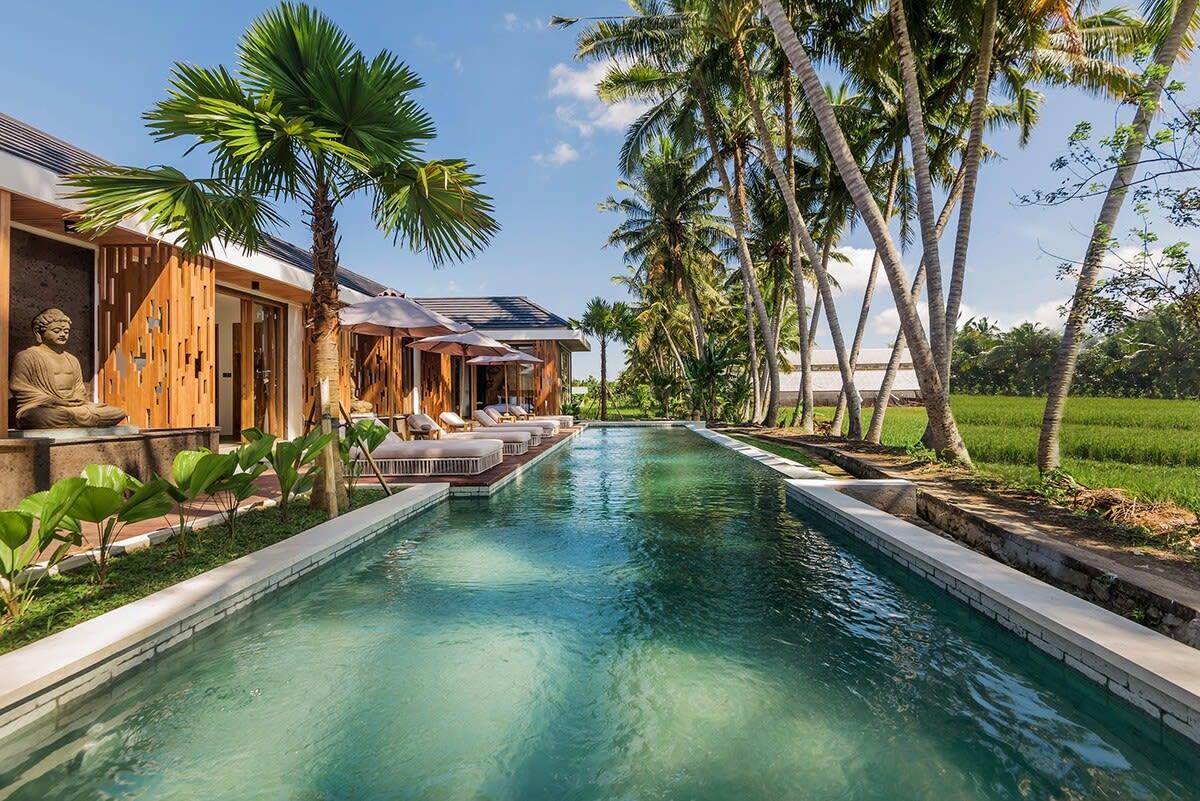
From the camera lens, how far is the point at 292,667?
3.32 meters

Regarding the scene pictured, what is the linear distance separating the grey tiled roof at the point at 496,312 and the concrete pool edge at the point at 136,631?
1760cm

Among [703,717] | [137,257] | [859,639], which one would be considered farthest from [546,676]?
[137,257]

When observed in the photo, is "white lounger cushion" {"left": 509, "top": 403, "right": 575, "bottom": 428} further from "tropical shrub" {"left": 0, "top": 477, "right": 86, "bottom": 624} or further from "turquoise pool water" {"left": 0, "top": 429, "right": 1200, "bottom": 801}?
"tropical shrub" {"left": 0, "top": 477, "right": 86, "bottom": 624}

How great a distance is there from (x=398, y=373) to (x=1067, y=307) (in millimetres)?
14982

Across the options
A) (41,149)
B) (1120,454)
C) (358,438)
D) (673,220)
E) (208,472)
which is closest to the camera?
(208,472)

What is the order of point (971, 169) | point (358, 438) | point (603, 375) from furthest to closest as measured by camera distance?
point (603, 375) < point (971, 169) < point (358, 438)

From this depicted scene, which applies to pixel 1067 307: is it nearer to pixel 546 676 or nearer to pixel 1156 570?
pixel 1156 570

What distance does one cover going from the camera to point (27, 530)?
3.19 m

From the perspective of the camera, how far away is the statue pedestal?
5.82 metres

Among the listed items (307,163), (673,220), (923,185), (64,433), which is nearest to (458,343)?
(307,163)

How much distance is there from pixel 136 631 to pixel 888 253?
9.19 m

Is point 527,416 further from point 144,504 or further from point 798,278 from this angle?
point 144,504

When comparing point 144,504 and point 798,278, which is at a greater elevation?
point 798,278

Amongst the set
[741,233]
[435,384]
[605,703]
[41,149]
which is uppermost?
[741,233]
